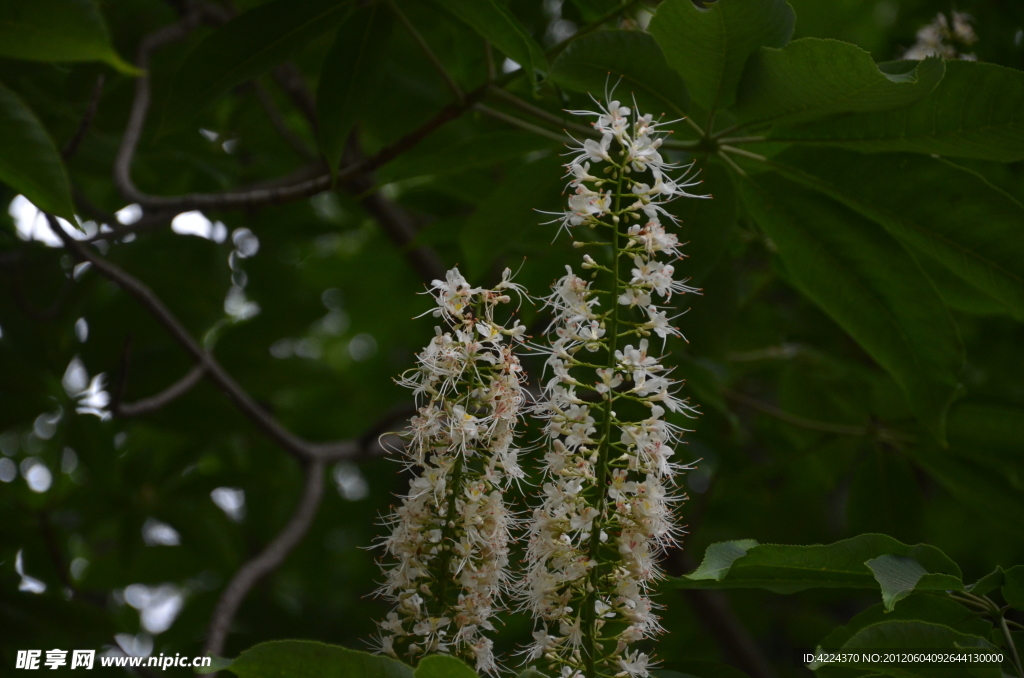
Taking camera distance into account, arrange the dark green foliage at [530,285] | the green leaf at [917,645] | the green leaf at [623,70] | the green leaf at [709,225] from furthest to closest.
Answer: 1. the green leaf at [709,225]
2. the green leaf at [623,70]
3. the dark green foliage at [530,285]
4. the green leaf at [917,645]

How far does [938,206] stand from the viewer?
5.62 ft

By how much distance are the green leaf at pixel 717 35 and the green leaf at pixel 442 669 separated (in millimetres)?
1142

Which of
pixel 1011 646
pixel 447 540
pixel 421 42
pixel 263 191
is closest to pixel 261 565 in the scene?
pixel 263 191

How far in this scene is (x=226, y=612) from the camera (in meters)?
1.93

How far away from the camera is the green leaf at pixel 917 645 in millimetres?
1127

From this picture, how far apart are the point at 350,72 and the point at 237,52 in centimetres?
24

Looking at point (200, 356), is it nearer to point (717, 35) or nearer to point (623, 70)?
point (623, 70)

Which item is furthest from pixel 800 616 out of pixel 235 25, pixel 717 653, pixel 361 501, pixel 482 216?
pixel 235 25

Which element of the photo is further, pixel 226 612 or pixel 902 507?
pixel 902 507

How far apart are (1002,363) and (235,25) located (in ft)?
11.0

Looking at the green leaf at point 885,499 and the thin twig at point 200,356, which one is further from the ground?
the thin twig at point 200,356

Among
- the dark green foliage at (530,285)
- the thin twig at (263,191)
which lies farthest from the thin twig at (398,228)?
the thin twig at (263,191)

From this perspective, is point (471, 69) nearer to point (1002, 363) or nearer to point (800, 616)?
point (1002, 363)

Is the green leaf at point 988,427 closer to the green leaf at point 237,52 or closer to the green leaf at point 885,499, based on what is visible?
the green leaf at point 885,499
